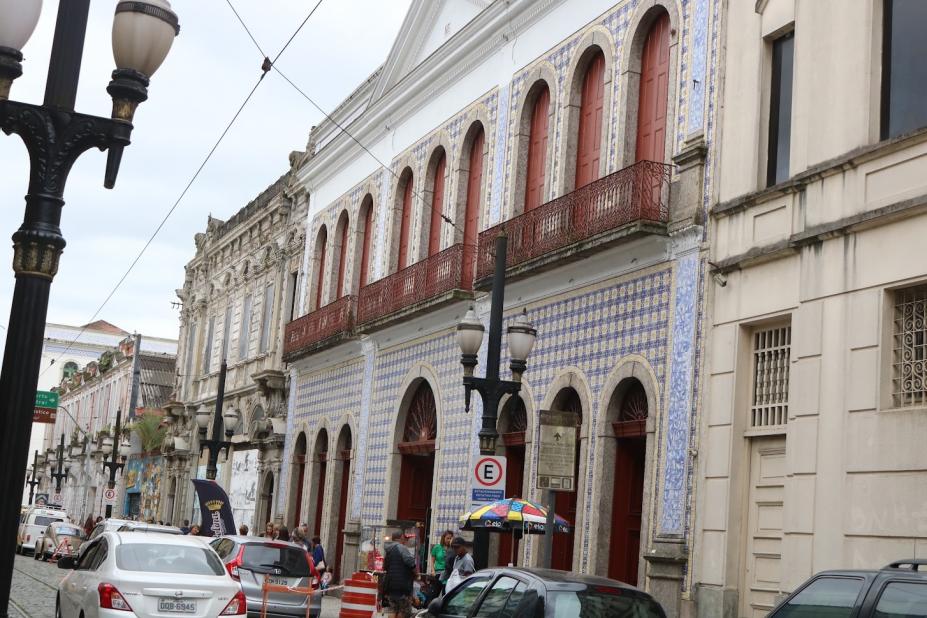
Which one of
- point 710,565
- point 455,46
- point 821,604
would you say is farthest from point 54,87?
point 455,46

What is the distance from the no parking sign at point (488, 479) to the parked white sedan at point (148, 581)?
3.16 meters

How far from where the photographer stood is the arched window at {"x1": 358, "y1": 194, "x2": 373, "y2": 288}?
31.1 meters

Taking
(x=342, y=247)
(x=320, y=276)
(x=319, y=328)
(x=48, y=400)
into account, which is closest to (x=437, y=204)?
(x=319, y=328)

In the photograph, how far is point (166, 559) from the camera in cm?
1366

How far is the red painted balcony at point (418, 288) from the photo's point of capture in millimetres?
23891

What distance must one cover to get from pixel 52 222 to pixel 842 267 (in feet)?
31.3

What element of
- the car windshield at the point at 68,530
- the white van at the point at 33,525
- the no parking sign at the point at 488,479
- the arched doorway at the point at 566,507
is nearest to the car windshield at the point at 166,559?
the no parking sign at the point at 488,479

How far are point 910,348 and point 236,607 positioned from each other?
7.49m

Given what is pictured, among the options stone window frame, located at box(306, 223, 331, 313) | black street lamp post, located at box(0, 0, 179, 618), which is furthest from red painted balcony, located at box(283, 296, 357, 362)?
black street lamp post, located at box(0, 0, 179, 618)

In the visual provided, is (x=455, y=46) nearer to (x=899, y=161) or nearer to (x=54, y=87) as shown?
(x=899, y=161)

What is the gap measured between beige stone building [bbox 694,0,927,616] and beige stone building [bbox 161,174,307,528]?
62.2 feet

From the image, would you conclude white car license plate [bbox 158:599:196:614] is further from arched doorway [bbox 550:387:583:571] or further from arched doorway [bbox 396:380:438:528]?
arched doorway [bbox 396:380:438:528]

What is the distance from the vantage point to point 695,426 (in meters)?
16.7

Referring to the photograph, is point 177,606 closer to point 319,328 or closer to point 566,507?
point 566,507
